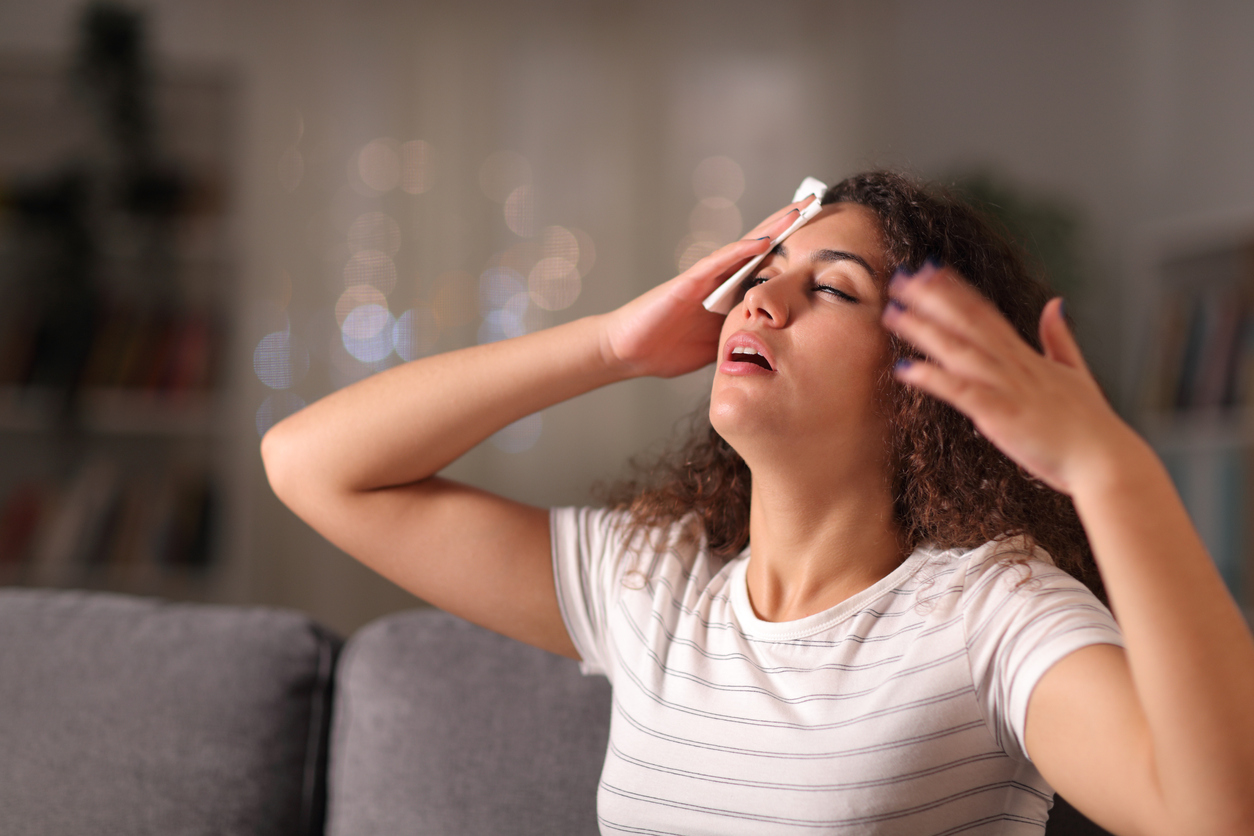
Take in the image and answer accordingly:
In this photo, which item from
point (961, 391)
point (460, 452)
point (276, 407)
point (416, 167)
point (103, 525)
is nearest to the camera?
point (961, 391)

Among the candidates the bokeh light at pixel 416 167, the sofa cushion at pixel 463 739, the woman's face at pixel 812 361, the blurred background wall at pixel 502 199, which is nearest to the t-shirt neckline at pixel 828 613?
the woman's face at pixel 812 361

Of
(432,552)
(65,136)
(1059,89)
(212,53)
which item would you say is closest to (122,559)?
(65,136)

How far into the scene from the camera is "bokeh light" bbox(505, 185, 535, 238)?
3152 millimetres

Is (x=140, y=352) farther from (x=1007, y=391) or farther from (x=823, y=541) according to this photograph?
(x=1007, y=391)

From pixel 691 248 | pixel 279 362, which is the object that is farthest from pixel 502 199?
pixel 279 362

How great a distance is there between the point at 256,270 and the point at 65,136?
2.27 ft

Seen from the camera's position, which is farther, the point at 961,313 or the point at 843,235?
the point at 843,235

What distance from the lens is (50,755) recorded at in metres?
1.02

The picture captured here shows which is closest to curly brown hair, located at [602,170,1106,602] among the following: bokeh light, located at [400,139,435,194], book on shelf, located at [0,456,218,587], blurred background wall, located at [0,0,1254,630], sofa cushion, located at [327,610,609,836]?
sofa cushion, located at [327,610,609,836]

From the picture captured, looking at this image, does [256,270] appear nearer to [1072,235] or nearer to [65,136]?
[65,136]

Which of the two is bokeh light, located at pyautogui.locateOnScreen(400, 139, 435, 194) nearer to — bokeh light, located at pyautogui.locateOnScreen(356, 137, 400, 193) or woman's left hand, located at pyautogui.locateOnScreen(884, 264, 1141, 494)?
bokeh light, located at pyautogui.locateOnScreen(356, 137, 400, 193)

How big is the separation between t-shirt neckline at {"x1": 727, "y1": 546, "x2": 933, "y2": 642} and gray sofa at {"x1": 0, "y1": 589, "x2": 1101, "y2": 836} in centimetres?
23

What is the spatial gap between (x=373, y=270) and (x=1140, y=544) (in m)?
2.85

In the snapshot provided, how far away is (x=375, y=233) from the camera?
3098mm
